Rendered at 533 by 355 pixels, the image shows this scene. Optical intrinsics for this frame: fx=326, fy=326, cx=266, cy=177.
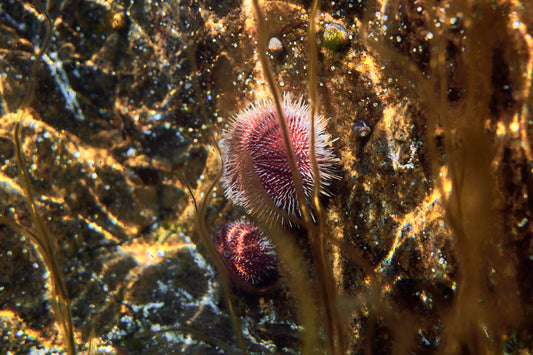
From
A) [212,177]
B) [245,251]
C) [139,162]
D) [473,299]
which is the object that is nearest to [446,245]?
[473,299]

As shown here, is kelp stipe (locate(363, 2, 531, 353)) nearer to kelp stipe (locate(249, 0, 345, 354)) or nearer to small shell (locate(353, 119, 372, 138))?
small shell (locate(353, 119, 372, 138))

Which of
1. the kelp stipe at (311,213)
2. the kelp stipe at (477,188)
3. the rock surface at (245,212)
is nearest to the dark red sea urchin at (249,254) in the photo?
the rock surface at (245,212)

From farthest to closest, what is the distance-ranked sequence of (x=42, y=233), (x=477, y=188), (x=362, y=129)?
1. (x=42, y=233)
2. (x=362, y=129)
3. (x=477, y=188)

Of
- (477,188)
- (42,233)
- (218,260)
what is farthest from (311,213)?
(42,233)

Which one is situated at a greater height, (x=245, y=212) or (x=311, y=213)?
(x=245, y=212)

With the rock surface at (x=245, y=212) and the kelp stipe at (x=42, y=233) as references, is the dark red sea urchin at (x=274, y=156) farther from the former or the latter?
the kelp stipe at (x=42, y=233)

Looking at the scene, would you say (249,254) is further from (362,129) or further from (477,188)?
(477,188)
